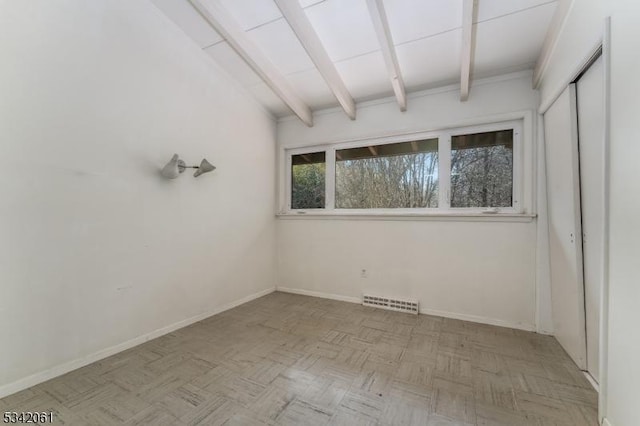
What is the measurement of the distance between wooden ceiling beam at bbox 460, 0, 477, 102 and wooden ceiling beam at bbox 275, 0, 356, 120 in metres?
1.19

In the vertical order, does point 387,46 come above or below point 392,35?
below

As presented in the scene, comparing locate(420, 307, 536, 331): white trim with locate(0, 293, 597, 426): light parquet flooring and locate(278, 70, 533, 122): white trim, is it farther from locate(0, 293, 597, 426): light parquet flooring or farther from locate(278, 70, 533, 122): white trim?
locate(278, 70, 533, 122): white trim

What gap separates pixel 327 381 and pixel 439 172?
8.11ft

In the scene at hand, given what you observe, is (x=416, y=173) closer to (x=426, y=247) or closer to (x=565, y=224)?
(x=426, y=247)

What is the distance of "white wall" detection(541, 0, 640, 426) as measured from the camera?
3.71 feet

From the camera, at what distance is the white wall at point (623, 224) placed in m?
1.13

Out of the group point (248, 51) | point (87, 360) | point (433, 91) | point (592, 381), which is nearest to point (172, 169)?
point (248, 51)

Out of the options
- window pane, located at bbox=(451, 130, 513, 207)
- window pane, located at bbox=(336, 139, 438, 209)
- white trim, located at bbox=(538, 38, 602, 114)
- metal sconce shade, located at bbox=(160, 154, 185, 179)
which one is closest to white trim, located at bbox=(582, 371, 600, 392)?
window pane, located at bbox=(451, 130, 513, 207)

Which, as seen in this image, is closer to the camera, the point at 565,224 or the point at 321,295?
the point at 565,224

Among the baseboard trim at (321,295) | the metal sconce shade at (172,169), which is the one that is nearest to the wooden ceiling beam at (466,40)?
the metal sconce shade at (172,169)

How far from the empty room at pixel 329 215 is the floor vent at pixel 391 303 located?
0.13 ft

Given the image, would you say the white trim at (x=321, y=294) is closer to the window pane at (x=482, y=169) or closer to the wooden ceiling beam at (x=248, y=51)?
the window pane at (x=482, y=169)

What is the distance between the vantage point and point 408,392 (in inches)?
65.3

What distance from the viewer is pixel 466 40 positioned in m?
2.14
